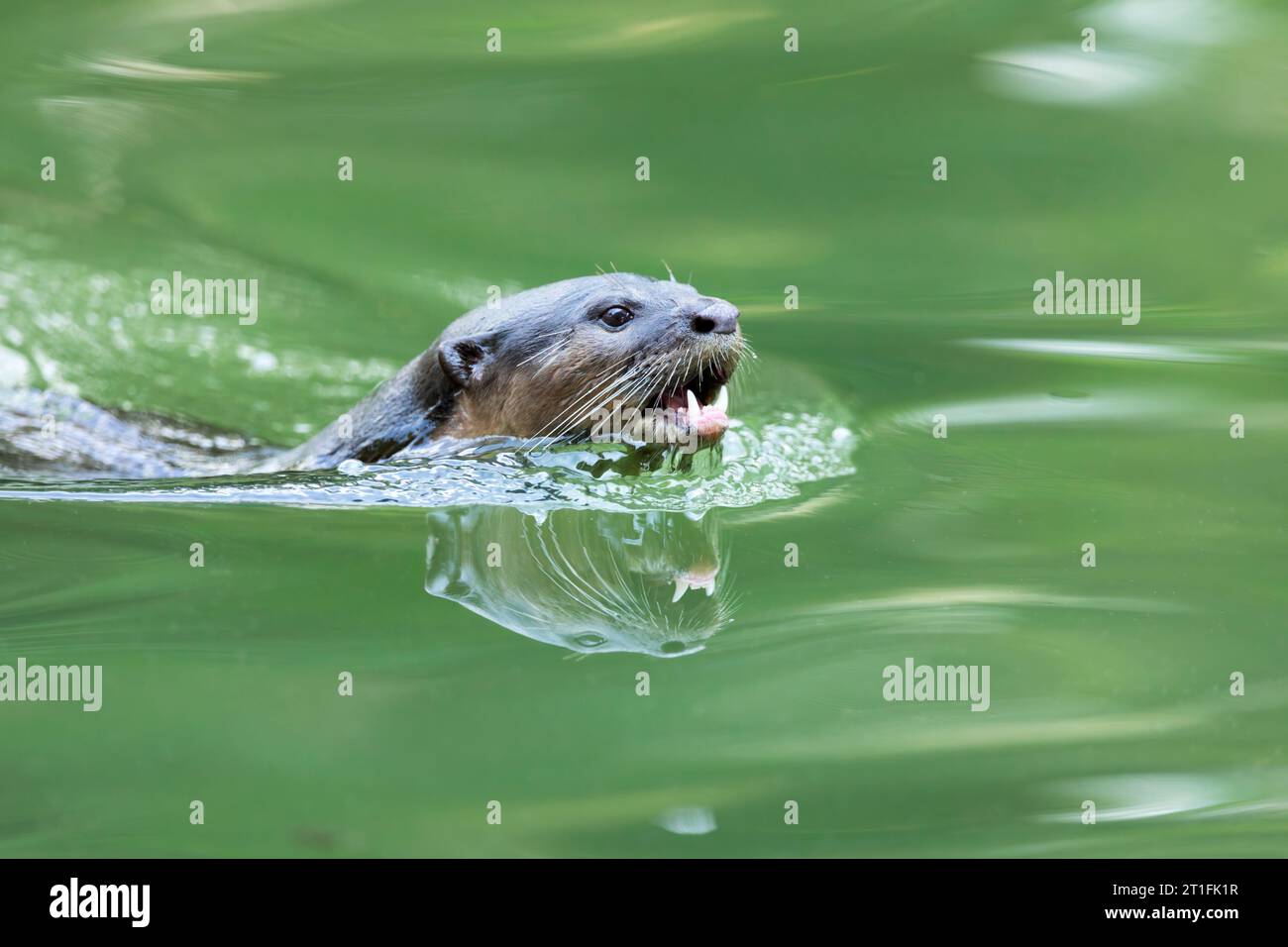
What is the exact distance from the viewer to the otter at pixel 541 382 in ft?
15.5

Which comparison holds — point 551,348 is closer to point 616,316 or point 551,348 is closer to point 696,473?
point 616,316

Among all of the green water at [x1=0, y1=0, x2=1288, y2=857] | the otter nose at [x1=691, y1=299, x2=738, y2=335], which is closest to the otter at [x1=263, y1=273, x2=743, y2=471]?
the otter nose at [x1=691, y1=299, x2=738, y2=335]

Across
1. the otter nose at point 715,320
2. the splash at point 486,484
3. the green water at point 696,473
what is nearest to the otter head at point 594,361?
the otter nose at point 715,320

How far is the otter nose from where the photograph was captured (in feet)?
15.3

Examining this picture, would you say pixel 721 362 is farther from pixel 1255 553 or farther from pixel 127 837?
pixel 127 837

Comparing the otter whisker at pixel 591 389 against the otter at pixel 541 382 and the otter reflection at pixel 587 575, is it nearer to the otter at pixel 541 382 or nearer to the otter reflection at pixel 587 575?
the otter at pixel 541 382

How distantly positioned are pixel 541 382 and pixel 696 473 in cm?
64

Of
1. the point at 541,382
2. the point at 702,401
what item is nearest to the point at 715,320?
the point at 702,401

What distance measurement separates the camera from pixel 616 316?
16.1 feet

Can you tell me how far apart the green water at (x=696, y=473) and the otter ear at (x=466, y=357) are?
0.36 meters

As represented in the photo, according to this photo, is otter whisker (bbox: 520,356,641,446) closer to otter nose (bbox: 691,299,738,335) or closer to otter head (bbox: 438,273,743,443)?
otter head (bbox: 438,273,743,443)

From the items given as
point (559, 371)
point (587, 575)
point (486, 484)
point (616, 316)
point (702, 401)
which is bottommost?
point (587, 575)

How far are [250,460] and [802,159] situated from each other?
3.71 m

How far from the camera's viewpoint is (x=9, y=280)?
25.4 feet
